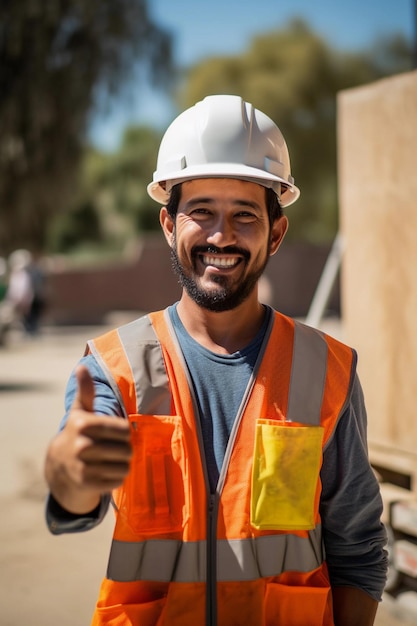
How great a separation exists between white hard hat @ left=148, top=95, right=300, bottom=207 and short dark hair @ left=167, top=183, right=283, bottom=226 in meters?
0.02

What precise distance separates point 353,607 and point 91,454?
929 millimetres

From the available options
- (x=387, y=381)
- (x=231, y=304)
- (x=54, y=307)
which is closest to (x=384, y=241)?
(x=387, y=381)

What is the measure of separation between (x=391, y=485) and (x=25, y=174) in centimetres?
1876

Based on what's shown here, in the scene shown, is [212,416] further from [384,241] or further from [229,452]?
[384,241]

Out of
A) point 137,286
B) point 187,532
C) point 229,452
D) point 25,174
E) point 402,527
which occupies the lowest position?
point 402,527

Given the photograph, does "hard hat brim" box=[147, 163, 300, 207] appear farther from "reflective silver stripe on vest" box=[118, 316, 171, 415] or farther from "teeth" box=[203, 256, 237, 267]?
"reflective silver stripe on vest" box=[118, 316, 171, 415]

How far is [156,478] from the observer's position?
170 cm

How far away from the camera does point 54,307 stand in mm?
25031

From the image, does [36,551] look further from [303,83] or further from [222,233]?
[303,83]

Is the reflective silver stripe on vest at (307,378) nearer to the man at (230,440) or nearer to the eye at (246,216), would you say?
the man at (230,440)

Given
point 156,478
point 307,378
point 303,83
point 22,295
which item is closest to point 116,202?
point 303,83

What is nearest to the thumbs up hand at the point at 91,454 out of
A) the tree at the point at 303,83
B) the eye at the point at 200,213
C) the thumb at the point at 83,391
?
the thumb at the point at 83,391

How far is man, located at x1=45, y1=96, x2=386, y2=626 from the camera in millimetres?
1700

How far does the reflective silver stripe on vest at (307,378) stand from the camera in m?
1.81
